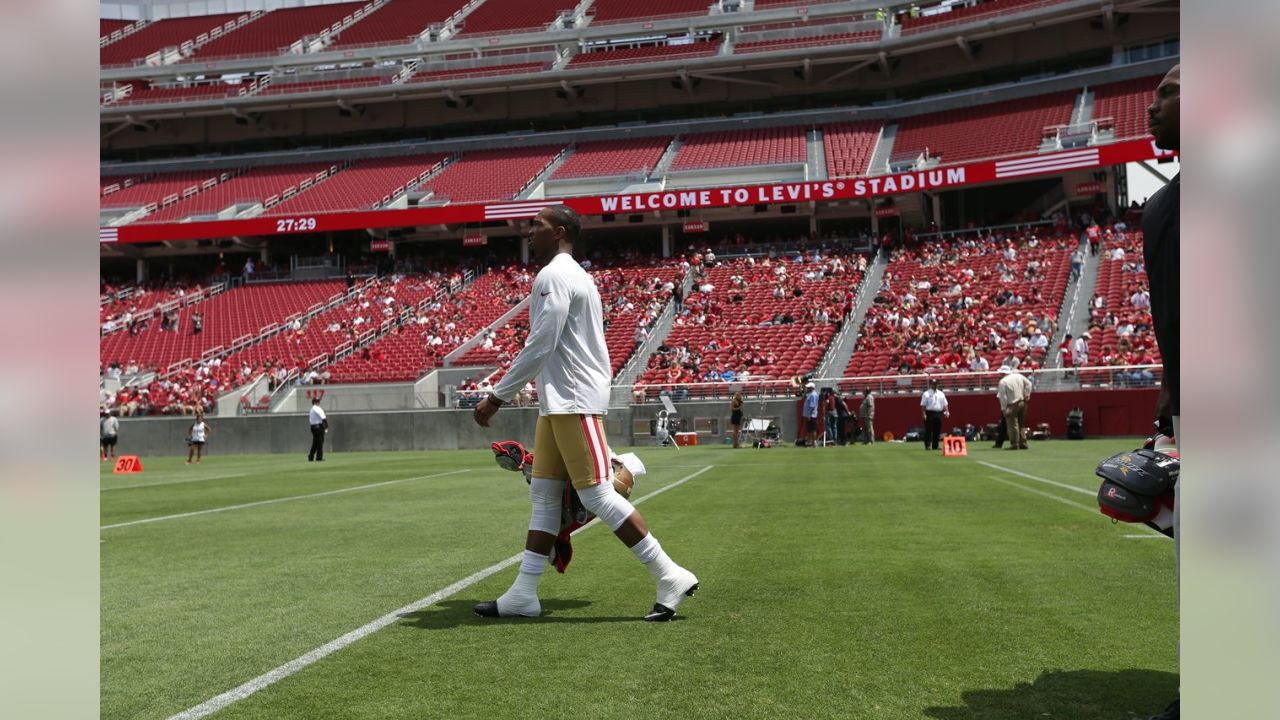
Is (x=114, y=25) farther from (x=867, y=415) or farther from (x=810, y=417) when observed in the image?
(x=867, y=415)

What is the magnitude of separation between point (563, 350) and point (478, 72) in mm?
54323

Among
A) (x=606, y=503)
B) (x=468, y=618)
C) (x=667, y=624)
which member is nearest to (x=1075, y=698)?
(x=667, y=624)

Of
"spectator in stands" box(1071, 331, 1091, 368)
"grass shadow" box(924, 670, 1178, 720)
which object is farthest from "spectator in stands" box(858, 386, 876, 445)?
"grass shadow" box(924, 670, 1178, 720)

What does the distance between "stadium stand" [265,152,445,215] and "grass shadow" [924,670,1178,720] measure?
166 feet

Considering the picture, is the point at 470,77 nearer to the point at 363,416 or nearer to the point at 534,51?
the point at 534,51

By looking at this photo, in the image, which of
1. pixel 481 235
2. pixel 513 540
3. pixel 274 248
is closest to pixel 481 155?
pixel 481 235

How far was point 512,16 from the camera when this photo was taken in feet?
204

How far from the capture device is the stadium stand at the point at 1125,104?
42469 millimetres

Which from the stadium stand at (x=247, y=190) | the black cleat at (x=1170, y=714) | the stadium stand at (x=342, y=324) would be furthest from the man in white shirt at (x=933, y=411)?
the stadium stand at (x=247, y=190)

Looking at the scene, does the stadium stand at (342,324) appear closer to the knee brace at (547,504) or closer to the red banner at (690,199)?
the red banner at (690,199)

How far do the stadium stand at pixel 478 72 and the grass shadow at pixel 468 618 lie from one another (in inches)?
2088
